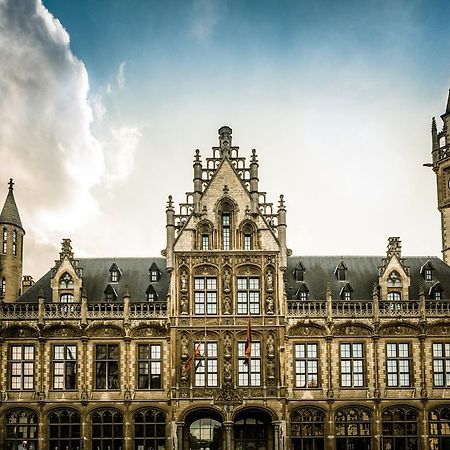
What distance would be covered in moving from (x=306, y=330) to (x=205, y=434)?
10.7 meters

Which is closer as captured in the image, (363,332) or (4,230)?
(363,332)

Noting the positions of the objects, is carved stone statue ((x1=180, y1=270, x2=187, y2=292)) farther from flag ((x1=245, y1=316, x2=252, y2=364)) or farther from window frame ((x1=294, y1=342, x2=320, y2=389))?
window frame ((x1=294, y1=342, x2=320, y2=389))

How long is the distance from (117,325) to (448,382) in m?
24.5

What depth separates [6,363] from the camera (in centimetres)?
5431

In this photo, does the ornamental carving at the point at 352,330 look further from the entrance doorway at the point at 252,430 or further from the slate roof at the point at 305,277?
the entrance doorway at the point at 252,430

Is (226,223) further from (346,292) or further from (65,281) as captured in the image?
(65,281)

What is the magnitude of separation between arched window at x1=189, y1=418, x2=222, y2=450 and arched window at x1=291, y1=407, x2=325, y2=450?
18.2 feet

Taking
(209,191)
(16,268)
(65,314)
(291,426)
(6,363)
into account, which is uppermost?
(209,191)

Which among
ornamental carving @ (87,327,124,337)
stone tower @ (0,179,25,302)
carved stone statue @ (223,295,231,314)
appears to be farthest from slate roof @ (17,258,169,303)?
carved stone statue @ (223,295,231,314)

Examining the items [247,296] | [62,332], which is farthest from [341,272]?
[62,332]

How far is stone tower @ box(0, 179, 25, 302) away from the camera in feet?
191

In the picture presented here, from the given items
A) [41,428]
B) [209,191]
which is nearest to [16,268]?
[41,428]

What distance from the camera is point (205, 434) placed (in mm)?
55406

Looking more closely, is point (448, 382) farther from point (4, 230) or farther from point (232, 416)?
point (4, 230)
